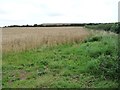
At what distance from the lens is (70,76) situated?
923 centimetres

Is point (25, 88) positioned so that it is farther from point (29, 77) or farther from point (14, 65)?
point (14, 65)

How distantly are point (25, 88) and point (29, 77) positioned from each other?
4.55 ft

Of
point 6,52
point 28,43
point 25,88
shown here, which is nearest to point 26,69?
point 25,88

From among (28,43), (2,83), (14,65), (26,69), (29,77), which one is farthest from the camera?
(28,43)

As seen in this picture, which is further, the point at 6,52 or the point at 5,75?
the point at 6,52

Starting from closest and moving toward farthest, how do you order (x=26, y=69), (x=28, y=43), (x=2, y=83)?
(x=2, y=83)
(x=26, y=69)
(x=28, y=43)

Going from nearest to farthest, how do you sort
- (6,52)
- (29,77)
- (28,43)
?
(29,77) → (6,52) → (28,43)

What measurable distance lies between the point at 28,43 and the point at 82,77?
9.57 meters

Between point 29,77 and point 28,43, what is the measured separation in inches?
347

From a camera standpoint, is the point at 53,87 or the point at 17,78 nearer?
the point at 53,87

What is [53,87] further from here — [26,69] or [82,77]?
[26,69]

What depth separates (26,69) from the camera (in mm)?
10703

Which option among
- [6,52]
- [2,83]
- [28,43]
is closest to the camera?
[2,83]

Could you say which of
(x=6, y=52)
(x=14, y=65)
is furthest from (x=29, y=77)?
(x=6, y=52)
